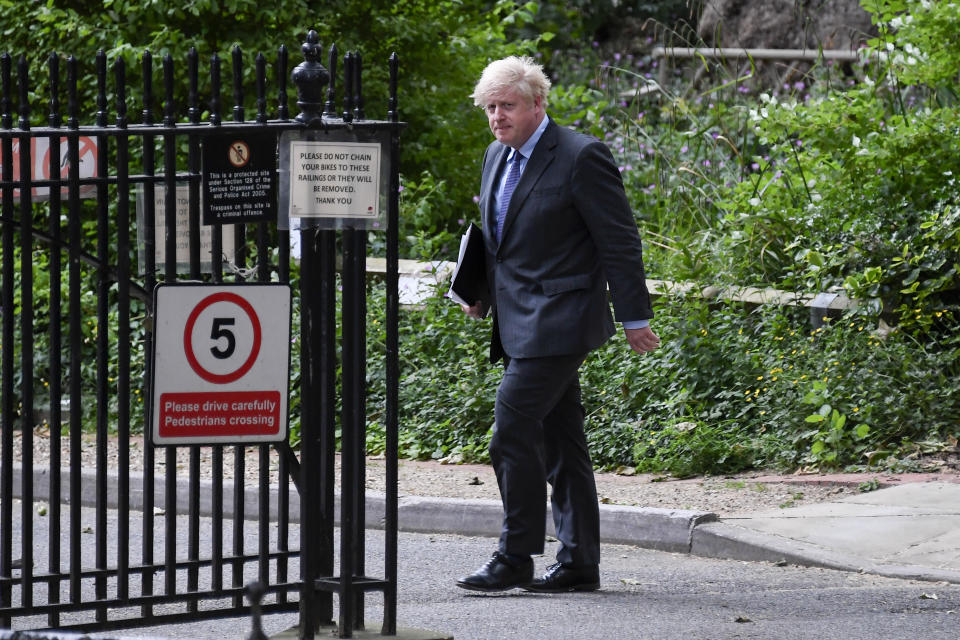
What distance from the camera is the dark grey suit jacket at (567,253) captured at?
5.43 meters

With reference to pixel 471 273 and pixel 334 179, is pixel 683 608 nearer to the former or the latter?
pixel 471 273

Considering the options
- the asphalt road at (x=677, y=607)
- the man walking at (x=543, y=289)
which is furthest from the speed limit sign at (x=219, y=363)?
the man walking at (x=543, y=289)

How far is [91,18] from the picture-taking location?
12.0 metres

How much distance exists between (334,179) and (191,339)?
64 cm

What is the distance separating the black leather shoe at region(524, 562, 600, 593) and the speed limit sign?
5.27 ft

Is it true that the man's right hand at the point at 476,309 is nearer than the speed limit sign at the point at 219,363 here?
No

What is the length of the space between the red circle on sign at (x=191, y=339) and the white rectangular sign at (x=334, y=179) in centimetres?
32

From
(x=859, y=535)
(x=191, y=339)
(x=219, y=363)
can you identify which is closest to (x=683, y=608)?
(x=859, y=535)

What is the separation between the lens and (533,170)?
18.4 feet

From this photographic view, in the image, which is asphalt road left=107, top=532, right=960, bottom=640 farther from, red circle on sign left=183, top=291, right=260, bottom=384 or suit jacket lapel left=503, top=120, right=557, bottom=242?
suit jacket lapel left=503, top=120, right=557, bottom=242

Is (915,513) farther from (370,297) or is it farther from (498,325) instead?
(370,297)

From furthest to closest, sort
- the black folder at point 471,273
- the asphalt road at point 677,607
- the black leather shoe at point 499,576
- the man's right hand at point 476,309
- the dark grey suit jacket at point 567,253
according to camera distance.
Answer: the man's right hand at point 476,309, the black folder at point 471,273, the black leather shoe at point 499,576, the dark grey suit jacket at point 567,253, the asphalt road at point 677,607

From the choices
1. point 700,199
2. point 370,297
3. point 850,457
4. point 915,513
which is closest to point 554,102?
point 700,199

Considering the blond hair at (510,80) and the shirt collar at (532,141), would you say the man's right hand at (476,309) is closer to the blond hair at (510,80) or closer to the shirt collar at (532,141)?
the shirt collar at (532,141)
